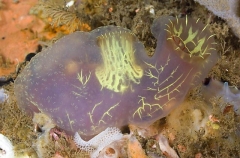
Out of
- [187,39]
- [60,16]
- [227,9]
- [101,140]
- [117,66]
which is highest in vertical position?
[227,9]

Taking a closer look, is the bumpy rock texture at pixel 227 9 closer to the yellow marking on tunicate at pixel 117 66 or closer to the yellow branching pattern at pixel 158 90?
the yellow branching pattern at pixel 158 90

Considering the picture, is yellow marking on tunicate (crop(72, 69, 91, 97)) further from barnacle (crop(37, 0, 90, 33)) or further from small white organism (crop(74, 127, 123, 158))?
barnacle (crop(37, 0, 90, 33))

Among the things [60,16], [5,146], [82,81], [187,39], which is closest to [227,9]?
[187,39]

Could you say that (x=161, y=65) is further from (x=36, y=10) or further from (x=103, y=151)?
(x=36, y=10)

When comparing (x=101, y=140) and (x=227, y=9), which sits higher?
(x=227, y=9)

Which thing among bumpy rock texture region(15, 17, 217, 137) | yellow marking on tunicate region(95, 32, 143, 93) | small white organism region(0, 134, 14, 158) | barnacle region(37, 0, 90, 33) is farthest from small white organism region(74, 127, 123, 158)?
barnacle region(37, 0, 90, 33)

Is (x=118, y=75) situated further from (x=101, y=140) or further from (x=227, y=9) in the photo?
(x=227, y=9)

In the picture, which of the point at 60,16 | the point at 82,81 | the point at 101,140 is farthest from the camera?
the point at 60,16

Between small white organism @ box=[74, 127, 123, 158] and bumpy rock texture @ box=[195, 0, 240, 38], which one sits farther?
bumpy rock texture @ box=[195, 0, 240, 38]
